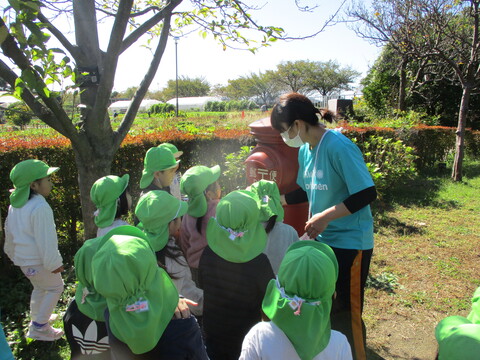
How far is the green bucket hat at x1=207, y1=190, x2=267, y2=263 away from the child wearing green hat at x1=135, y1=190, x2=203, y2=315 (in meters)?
0.31

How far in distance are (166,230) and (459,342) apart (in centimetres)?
148

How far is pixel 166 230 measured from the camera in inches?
78.0

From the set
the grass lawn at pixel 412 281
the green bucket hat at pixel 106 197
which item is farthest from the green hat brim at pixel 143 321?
the grass lawn at pixel 412 281

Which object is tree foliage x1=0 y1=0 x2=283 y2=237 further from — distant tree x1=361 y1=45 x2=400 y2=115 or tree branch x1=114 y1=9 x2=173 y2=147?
distant tree x1=361 y1=45 x2=400 y2=115

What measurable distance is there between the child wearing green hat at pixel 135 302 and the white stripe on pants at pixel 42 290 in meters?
1.66

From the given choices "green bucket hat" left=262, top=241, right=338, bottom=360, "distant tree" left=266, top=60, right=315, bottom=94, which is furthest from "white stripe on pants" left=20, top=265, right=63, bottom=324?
"distant tree" left=266, top=60, right=315, bottom=94

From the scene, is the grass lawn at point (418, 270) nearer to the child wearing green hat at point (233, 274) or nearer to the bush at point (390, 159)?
the bush at point (390, 159)

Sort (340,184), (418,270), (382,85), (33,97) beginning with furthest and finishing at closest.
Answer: (382,85)
(418,270)
(33,97)
(340,184)

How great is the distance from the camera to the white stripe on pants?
2660 mm

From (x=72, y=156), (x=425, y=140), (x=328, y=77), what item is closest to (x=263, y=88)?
(x=328, y=77)

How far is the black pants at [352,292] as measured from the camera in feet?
6.48

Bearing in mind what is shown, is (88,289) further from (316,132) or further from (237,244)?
(316,132)

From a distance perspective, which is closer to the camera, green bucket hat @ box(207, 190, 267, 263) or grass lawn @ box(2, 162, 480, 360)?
green bucket hat @ box(207, 190, 267, 263)

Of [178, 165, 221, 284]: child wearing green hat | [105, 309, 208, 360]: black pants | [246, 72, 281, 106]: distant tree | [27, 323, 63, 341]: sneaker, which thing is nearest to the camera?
[105, 309, 208, 360]: black pants
